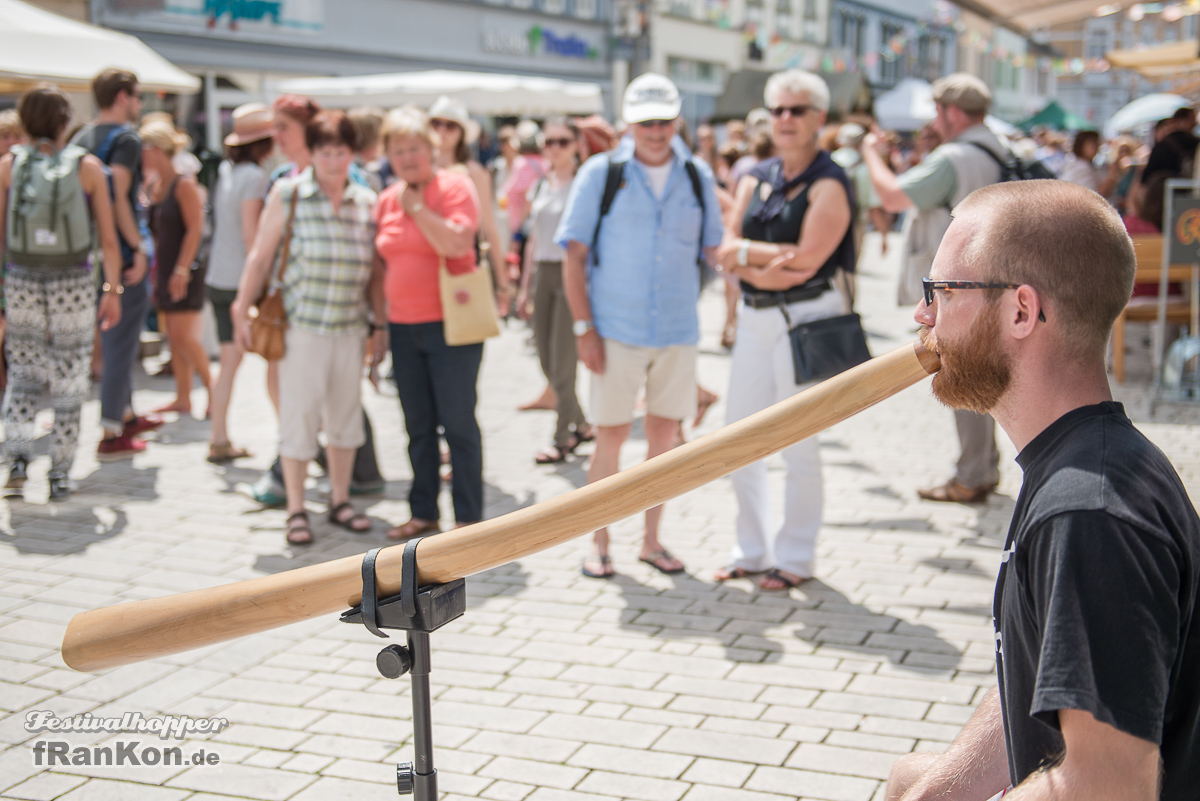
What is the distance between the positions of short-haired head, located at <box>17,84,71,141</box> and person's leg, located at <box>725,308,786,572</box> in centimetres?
373

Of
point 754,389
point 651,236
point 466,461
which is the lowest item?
point 466,461

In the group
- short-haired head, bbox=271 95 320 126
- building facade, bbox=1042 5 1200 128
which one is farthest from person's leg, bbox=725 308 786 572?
building facade, bbox=1042 5 1200 128

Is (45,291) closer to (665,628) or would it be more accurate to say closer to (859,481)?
(665,628)

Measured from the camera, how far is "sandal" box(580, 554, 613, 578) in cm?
493

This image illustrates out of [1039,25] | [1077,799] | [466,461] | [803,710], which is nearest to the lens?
[1077,799]

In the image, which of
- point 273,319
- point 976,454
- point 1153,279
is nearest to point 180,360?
point 273,319

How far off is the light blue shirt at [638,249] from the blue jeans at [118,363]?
352cm

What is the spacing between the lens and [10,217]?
5.83 m

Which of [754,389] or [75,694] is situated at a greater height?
[754,389]

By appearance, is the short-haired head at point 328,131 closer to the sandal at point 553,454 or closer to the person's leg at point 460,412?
the person's leg at point 460,412

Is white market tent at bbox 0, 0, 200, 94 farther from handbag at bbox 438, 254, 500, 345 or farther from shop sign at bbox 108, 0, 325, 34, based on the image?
shop sign at bbox 108, 0, 325, 34

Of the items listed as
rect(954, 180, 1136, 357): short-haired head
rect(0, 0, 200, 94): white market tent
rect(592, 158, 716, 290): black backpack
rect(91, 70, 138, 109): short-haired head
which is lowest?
rect(954, 180, 1136, 357): short-haired head

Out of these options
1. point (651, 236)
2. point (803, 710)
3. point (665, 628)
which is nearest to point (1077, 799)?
point (803, 710)

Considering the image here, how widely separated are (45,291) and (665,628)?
380 centimetres
